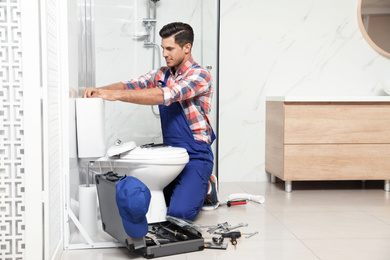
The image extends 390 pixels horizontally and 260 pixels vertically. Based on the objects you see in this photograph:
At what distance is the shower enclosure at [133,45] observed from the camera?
2.99 m

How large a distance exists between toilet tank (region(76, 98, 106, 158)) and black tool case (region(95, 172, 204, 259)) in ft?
0.58

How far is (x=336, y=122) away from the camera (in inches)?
142

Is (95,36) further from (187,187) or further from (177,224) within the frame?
(177,224)

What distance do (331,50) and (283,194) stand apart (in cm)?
136

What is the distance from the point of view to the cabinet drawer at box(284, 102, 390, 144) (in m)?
3.56

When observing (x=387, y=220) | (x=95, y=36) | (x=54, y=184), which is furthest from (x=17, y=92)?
(x=387, y=220)

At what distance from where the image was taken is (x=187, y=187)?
2854mm

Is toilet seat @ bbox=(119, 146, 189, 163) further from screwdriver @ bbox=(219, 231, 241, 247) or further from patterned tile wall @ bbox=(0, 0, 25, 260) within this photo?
patterned tile wall @ bbox=(0, 0, 25, 260)

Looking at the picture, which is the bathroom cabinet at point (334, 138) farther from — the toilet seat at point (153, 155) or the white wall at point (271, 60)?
the toilet seat at point (153, 155)

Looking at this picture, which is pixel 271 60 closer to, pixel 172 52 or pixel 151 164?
pixel 172 52

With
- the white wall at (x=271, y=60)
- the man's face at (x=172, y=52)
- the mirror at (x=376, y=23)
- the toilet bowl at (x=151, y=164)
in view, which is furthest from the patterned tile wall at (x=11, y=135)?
the mirror at (x=376, y=23)

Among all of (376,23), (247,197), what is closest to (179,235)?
(247,197)

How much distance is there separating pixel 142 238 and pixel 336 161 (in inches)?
77.7

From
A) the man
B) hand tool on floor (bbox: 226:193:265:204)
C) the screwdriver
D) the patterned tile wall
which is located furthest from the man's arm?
hand tool on floor (bbox: 226:193:265:204)
